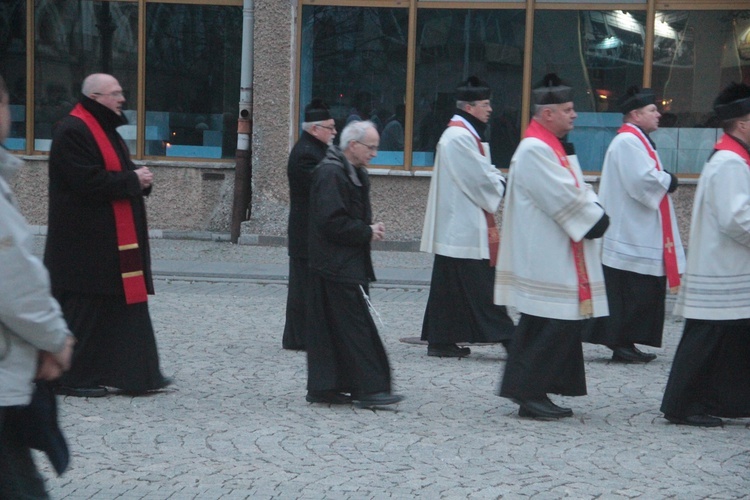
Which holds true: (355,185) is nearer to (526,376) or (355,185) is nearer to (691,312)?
(526,376)

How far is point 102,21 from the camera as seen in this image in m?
15.8

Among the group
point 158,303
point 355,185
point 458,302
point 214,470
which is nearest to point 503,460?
point 214,470

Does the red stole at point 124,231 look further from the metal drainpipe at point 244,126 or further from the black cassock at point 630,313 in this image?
the metal drainpipe at point 244,126

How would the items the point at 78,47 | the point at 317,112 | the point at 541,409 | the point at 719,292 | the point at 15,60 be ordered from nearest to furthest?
the point at 719,292, the point at 541,409, the point at 317,112, the point at 78,47, the point at 15,60

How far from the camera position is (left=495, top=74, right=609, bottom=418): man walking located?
626 cm

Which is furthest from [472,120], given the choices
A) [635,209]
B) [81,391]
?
[81,391]

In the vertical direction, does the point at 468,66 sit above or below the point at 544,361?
above

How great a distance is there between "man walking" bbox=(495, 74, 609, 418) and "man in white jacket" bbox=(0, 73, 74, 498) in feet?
10.9

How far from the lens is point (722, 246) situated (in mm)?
6121

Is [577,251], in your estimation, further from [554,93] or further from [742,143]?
[742,143]

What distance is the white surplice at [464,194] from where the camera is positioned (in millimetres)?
8258

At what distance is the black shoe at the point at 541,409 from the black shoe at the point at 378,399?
0.69 m

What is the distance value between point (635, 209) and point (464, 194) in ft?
3.84

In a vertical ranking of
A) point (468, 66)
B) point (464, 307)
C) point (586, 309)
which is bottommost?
point (464, 307)
